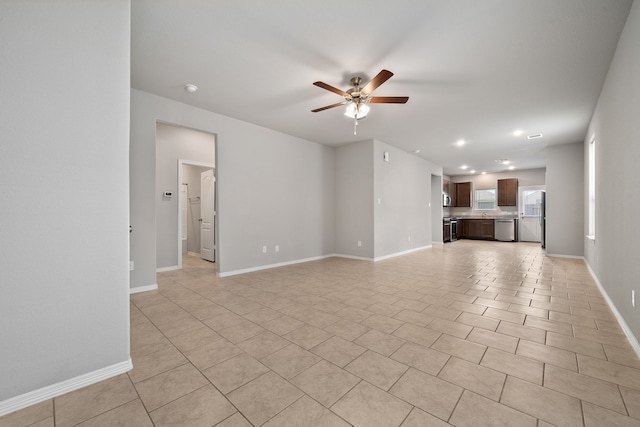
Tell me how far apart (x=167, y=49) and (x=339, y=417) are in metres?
3.32

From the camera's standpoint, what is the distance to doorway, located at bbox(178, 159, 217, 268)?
5805 millimetres

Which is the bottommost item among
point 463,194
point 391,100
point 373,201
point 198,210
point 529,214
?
point 529,214

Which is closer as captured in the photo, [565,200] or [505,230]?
[565,200]

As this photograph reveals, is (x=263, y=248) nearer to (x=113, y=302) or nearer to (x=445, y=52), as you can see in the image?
(x=113, y=302)

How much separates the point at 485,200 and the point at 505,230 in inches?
57.6

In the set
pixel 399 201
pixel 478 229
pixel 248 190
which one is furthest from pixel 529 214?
pixel 248 190

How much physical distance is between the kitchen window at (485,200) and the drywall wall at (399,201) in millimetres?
3925

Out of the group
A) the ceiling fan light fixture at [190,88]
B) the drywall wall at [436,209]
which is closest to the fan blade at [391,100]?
the ceiling fan light fixture at [190,88]

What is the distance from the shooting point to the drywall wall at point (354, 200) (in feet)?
19.3

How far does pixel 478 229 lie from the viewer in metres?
10.3

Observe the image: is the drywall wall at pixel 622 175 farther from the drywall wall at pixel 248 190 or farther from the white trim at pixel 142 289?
the white trim at pixel 142 289

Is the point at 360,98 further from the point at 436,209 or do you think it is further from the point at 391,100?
the point at 436,209

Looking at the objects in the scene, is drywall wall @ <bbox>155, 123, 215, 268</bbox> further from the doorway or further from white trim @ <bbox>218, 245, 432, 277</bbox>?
white trim @ <bbox>218, 245, 432, 277</bbox>

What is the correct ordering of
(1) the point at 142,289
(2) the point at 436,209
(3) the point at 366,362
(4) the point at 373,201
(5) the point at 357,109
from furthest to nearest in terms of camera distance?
(2) the point at 436,209 < (4) the point at 373,201 < (1) the point at 142,289 < (5) the point at 357,109 < (3) the point at 366,362
